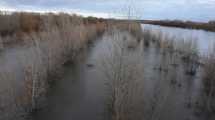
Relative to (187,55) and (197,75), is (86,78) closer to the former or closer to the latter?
(197,75)

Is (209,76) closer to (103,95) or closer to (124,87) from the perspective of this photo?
(103,95)

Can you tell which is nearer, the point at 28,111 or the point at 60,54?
the point at 28,111

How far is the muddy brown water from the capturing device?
4952 mm

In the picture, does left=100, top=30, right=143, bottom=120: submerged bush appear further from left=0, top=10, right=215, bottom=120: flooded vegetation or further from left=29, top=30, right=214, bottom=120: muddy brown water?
left=29, top=30, right=214, bottom=120: muddy brown water

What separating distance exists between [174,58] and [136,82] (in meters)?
6.41

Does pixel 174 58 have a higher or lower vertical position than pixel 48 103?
higher

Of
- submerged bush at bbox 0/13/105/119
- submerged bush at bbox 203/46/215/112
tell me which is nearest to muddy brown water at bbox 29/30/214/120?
submerged bush at bbox 203/46/215/112

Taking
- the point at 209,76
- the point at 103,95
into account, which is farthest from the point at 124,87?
the point at 209,76

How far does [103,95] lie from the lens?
6.20 m

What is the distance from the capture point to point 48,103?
547cm

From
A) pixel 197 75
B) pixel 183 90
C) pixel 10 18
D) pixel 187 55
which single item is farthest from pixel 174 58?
pixel 10 18

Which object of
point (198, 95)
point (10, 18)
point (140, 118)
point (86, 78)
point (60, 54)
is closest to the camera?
point (140, 118)

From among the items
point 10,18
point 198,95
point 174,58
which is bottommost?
point 198,95

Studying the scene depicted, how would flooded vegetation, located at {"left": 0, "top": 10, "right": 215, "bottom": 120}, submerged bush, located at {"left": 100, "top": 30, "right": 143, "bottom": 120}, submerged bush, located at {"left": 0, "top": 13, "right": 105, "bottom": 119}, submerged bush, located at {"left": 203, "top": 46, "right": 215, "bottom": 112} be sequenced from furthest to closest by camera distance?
submerged bush, located at {"left": 203, "top": 46, "right": 215, "bottom": 112}
submerged bush, located at {"left": 0, "top": 13, "right": 105, "bottom": 119}
flooded vegetation, located at {"left": 0, "top": 10, "right": 215, "bottom": 120}
submerged bush, located at {"left": 100, "top": 30, "right": 143, "bottom": 120}
